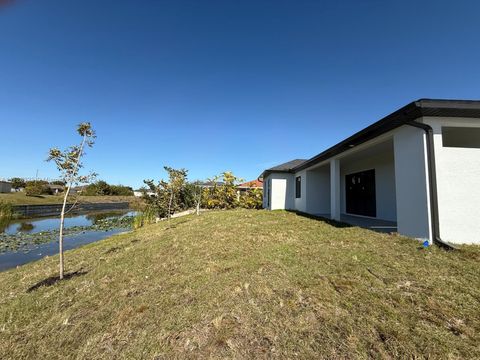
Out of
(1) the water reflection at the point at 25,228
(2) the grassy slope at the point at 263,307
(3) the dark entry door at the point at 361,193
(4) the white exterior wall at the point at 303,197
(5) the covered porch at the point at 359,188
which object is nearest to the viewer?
(2) the grassy slope at the point at 263,307

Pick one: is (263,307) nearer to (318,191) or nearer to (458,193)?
(458,193)

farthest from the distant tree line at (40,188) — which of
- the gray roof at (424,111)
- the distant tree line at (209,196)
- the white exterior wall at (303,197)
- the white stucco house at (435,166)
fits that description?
the white stucco house at (435,166)

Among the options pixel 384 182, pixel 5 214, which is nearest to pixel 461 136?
pixel 384 182

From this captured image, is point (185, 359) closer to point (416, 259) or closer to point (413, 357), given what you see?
point (413, 357)

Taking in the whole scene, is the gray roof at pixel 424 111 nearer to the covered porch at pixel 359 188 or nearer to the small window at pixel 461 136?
the covered porch at pixel 359 188

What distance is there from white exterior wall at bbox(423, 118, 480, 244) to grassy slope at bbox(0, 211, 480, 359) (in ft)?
1.61

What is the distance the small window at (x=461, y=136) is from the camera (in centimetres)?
568

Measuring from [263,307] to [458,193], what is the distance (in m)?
4.69

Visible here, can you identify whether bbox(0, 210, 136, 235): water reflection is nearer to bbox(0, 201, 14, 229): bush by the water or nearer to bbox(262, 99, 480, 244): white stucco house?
bbox(0, 201, 14, 229): bush by the water

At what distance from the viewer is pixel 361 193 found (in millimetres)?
11297

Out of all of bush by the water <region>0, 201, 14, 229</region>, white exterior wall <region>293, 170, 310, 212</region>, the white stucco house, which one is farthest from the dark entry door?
bush by the water <region>0, 201, 14, 229</region>

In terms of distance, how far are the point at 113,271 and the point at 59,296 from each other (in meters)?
1.08

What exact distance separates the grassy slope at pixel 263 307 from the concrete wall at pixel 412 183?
54 centimetres

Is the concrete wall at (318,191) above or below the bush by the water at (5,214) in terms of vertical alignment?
above
